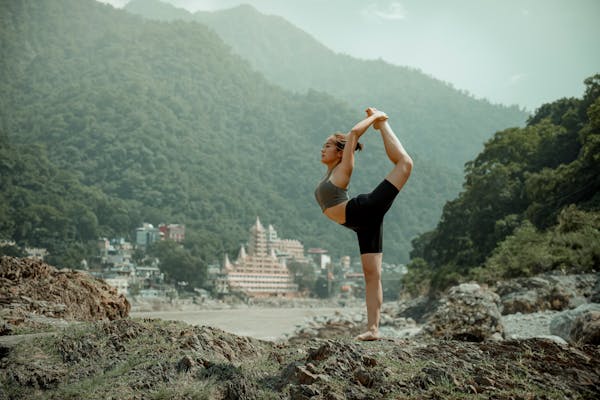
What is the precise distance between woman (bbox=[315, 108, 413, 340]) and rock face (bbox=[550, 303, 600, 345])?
263cm

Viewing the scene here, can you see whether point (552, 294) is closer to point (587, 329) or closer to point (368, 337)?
point (587, 329)

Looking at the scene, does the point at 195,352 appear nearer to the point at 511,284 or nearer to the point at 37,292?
the point at 37,292

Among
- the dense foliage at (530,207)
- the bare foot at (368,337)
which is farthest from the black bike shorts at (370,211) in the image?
the dense foliage at (530,207)

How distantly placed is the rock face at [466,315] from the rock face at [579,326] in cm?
152

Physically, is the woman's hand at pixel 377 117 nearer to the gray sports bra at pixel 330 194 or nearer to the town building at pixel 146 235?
the gray sports bra at pixel 330 194

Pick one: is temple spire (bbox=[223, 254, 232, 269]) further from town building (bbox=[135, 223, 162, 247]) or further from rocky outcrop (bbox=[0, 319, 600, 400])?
rocky outcrop (bbox=[0, 319, 600, 400])

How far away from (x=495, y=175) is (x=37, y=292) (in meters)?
30.6

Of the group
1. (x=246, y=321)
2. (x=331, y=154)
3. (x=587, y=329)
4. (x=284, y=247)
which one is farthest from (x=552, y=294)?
(x=284, y=247)

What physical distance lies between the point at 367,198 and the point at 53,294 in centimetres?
454

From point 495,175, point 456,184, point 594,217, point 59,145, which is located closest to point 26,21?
point 59,145

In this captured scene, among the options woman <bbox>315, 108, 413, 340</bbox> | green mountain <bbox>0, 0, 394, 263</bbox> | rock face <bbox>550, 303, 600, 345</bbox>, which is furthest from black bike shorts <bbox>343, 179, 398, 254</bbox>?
green mountain <bbox>0, 0, 394, 263</bbox>

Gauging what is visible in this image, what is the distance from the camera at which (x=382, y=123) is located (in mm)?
6203

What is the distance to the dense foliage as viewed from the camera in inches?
744

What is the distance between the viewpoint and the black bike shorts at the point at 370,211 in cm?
577
